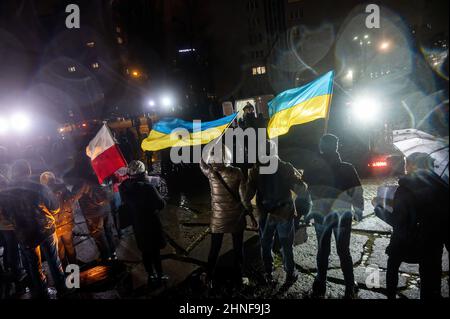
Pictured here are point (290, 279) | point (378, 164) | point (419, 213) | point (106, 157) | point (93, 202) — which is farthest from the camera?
point (378, 164)

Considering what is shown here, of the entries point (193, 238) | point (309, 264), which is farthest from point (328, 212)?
point (193, 238)

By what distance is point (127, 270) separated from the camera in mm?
5109

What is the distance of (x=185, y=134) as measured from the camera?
703cm

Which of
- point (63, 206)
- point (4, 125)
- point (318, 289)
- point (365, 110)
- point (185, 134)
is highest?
point (4, 125)

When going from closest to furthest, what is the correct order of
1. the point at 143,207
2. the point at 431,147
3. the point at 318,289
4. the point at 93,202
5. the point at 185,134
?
the point at 431,147
the point at 318,289
the point at 143,207
the point at 93,202
the point at 185,134

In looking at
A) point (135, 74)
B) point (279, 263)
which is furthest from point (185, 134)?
point (135, 74)

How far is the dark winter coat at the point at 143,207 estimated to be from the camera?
411 centimetres

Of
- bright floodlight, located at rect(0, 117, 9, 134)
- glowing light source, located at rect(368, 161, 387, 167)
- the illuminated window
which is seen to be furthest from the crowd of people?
the illuminated window

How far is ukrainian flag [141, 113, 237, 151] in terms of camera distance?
22.0 ft

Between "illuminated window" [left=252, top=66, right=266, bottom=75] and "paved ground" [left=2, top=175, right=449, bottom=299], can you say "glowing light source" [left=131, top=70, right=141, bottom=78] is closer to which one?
"illuminated window" [left=252, top=66, right=266, bottom=75]

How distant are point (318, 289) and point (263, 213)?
1371mm

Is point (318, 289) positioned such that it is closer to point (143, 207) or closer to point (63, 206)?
point (143, 207)

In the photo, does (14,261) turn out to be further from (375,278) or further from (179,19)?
(179,19)

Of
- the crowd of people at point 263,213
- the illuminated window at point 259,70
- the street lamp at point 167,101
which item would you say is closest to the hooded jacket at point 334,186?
the crowd of people at point 263,213
